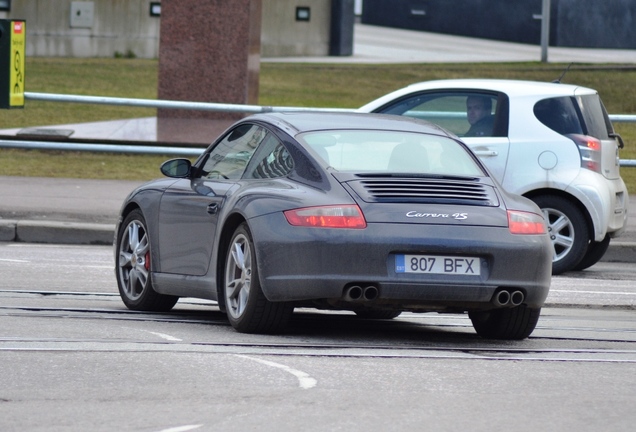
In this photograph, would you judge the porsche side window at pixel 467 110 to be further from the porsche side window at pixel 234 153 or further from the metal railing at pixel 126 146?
the metal railing at pixel 126 146

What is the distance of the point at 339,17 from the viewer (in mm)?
45188

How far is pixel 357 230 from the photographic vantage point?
25.2 feet

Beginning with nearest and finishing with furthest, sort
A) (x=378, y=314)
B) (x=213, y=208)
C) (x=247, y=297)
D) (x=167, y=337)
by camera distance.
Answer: (x=167, y=337) < (x=247, y=297) < (x=213, y=208) < (x=378, y=314)

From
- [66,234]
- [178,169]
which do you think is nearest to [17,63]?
[66,234]

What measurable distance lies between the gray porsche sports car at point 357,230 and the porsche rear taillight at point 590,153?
4046mm

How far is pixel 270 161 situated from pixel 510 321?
1.66m

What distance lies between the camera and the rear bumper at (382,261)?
768 cm

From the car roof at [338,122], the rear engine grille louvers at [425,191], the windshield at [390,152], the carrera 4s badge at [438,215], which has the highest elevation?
the car roof at [338,122]

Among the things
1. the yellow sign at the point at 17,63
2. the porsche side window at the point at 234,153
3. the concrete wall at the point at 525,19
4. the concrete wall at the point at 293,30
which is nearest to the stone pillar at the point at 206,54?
the yellow sign at the point at 17,63

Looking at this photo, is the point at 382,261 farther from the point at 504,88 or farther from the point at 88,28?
the point at 88,28

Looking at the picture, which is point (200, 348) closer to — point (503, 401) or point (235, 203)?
point (235, 203)

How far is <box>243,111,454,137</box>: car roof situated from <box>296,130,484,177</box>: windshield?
0.08 metres

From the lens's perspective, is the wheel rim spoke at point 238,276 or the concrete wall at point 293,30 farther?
the concrete wall at point 293,30

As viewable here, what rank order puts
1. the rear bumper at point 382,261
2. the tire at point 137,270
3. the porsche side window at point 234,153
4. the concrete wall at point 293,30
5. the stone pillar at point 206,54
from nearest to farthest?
the rear bumper at point 382,261 < the porsche side window at point 234,153 < the tire at point 137,270 < the stone pillar at point 206,54 < the concrete wall at point 293,30
